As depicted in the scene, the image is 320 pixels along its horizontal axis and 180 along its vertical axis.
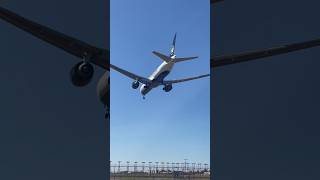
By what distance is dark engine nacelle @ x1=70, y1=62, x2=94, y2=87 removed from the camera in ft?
8.64

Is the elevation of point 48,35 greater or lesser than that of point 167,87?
greater

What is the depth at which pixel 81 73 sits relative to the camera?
2.77 meters

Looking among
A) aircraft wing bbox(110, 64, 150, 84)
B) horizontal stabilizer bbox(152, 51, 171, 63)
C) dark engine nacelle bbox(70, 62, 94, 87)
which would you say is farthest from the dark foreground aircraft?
horizontal stabilizer bbox(152, 51, 171, 63)

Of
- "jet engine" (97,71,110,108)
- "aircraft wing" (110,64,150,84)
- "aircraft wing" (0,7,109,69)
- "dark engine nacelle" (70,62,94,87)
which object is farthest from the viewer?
"aircraft wing" (0,7,109,69)

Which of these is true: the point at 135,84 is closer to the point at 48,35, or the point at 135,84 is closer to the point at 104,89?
the point at 104,89

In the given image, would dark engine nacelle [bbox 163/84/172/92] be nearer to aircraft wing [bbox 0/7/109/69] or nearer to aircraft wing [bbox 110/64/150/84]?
aircraft wing [bbox 110/64/150/84]

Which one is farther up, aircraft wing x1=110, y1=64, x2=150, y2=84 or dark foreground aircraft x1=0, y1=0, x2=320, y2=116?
dark foreground aircraft x1=0, y1=0, x2=320, y2=116

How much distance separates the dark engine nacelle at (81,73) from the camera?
263 cm

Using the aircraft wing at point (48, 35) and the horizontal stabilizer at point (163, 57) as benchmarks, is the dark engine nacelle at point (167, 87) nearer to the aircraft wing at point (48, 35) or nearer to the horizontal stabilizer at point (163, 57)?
the horizontal stabilizer at point (163, 57)
